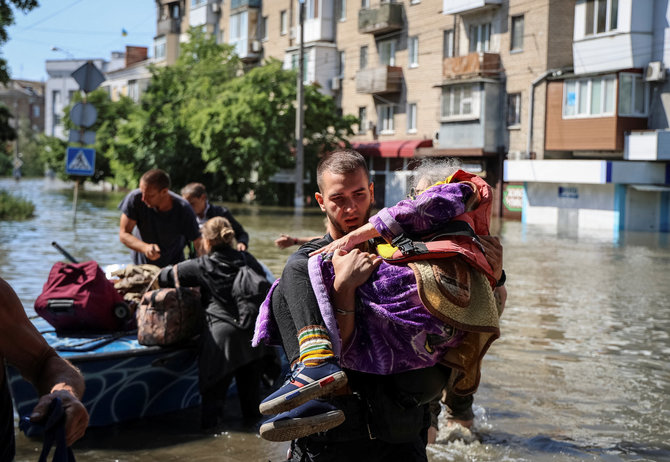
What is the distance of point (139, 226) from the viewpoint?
9211 mm

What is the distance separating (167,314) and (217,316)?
1.36ft

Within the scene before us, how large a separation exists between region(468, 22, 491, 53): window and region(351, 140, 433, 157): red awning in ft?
16.6

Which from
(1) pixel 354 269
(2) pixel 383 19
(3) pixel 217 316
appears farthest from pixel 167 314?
(2) pixel 383 19

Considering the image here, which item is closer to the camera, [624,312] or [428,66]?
[624,312]

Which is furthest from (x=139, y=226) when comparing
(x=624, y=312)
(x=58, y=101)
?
(x=58, y=101)

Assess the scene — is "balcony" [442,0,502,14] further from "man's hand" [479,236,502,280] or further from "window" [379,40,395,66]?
"man's hand" [479,236,502,280]

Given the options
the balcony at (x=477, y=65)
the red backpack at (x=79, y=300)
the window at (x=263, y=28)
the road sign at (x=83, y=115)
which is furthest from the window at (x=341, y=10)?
the red backpack at (x=79, y=300)

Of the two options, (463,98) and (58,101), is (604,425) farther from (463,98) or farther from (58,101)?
(58,101)

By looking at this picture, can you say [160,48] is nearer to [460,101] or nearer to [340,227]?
[460,101]

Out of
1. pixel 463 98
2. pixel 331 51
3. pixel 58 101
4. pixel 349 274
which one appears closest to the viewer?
pixel 349 274

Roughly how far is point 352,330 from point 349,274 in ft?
0.76

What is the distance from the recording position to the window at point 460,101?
39219 mm

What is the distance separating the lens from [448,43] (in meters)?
41.9

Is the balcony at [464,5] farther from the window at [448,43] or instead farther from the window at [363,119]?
the window at [363,119]
